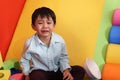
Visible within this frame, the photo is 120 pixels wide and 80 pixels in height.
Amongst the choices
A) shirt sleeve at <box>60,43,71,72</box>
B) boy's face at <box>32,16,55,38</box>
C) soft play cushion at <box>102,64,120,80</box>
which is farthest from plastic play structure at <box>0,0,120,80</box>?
boy's face at <box>32,16,55,38</box>

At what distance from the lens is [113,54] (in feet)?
4.29

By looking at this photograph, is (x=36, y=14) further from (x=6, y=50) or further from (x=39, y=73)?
(x=6, y=50)

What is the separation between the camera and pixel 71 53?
1.41m

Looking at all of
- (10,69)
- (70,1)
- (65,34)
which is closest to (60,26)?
(65,34)

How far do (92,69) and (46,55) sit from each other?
26 cm

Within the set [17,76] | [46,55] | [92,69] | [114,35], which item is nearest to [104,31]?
[114,35]

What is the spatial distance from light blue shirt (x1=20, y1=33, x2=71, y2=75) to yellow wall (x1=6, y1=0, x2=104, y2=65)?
0.59 feet

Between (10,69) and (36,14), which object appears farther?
(10,69)

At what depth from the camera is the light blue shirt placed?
119cm

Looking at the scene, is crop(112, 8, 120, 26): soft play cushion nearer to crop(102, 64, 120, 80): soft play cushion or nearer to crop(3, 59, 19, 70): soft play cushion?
crop(102, 64, 120, 80): soft play cushion

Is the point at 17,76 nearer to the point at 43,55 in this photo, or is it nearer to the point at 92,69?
the point at 43,55

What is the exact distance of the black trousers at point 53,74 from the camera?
3.79 feet

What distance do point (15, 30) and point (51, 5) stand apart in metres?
0.28

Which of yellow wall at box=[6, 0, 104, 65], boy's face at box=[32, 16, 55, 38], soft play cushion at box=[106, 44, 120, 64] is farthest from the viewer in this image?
yellow wall at box=[6, 0, 104, 65]
